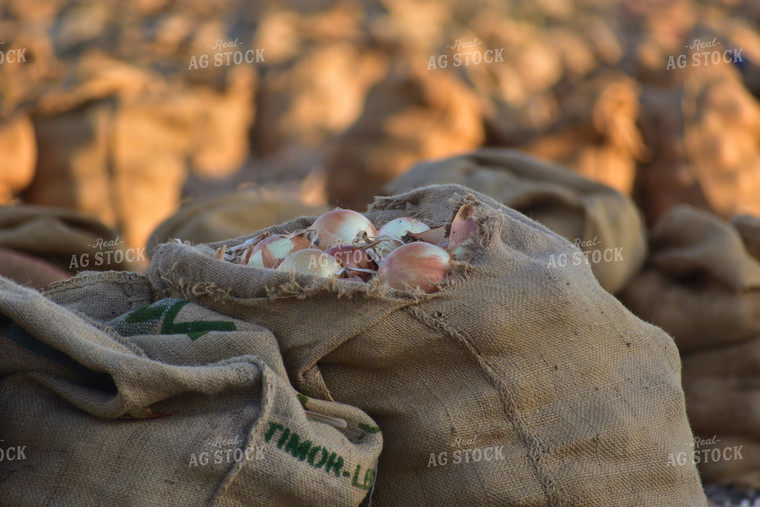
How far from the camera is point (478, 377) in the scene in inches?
53.9

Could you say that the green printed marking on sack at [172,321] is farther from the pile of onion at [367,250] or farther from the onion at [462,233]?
the onion at [462,233]

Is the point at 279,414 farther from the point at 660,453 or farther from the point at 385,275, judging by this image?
the point at 660,453

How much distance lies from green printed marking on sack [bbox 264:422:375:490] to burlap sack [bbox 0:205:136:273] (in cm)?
170

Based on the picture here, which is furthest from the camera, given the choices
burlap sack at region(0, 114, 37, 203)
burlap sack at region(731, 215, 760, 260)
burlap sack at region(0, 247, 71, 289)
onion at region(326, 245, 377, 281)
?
burlap sack at region(0, 114, 37, 203)

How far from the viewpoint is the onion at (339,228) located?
1.54 meters

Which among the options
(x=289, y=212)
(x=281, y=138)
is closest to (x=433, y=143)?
(x=289, y=212)

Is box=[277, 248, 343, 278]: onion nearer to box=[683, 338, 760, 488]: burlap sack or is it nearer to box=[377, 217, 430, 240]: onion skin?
box=[377, 217, 430, 240]: onion skin

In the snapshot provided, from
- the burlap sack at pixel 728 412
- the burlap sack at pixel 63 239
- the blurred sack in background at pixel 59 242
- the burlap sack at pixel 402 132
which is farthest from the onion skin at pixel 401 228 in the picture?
the burlap sack at pixel 402 132

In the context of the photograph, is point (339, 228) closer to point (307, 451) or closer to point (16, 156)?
point (307, 451)

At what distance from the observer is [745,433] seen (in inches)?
105

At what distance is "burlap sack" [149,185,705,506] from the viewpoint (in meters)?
1.35

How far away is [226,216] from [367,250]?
5.49ft

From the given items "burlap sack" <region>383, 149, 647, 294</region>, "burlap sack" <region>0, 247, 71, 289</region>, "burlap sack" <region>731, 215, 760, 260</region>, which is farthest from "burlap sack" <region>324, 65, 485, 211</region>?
"burlap sack" <region>0, 247, 71, 289</region>

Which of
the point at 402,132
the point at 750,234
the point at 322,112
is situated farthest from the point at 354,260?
the point at 322,112
